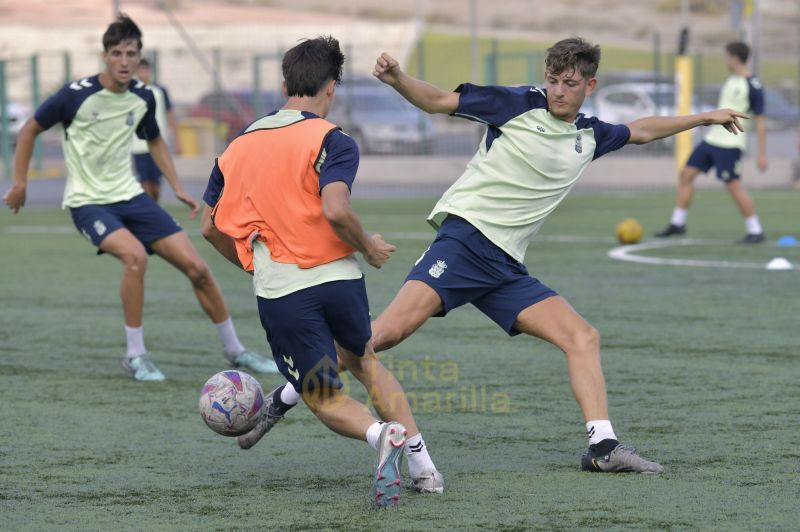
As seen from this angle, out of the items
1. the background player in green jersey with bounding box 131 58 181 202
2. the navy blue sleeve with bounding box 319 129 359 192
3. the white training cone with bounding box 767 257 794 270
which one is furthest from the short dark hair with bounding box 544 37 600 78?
the background player in green jersey with bounding box 131 58 181 202

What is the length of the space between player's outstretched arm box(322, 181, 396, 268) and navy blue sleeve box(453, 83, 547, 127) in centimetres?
106

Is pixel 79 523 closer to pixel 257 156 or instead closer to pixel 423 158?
pixel 257 156

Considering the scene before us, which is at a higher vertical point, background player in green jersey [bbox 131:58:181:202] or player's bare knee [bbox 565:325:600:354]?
player's bare knee [bbox 565:325:600:354]

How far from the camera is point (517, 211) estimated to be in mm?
6816

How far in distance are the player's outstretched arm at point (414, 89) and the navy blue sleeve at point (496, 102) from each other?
7 cm

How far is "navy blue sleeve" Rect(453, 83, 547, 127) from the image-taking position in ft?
21.4

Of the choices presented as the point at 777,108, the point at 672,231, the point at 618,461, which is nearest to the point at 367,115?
the point at 777,108

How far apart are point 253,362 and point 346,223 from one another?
399 cm

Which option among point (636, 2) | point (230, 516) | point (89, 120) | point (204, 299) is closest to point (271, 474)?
point (230, 516)

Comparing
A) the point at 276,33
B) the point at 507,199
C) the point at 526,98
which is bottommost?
the point at 276,33

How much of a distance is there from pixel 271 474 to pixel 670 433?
6.79ft

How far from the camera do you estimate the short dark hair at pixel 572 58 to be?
651cm

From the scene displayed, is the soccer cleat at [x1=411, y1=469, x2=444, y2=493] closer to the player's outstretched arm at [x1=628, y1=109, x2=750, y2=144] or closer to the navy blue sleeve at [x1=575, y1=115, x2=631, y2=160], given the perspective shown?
the navy blue sleeve at [x1=575, y1=115, x2=631, y2=160]

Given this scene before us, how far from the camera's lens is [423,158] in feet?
100
